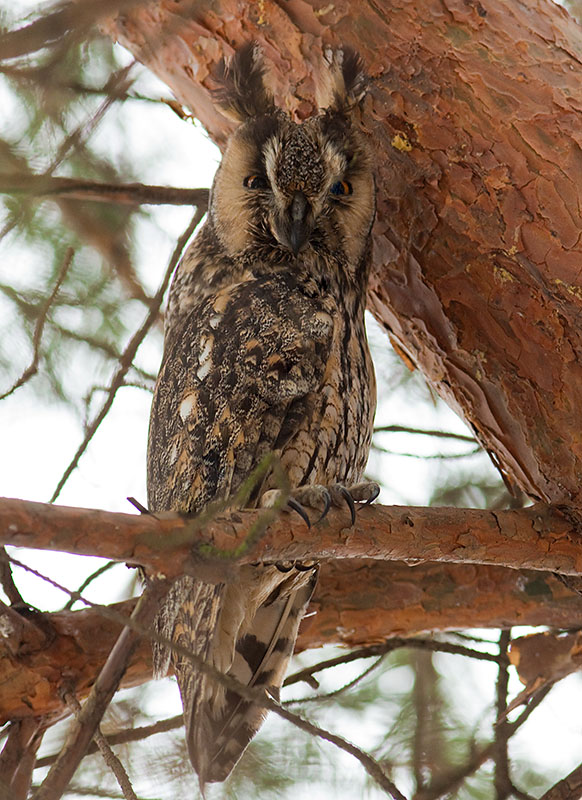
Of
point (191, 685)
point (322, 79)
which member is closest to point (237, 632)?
point (191, 685)

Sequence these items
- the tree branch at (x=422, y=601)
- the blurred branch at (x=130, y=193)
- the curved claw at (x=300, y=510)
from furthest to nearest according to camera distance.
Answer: the tree branch at (x=422, y=601), the blurred branch at (x=130, y=193), the curved claw at (x=300, y=510)

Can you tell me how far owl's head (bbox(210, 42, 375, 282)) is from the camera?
5.87 ft

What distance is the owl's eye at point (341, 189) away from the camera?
1863 mm

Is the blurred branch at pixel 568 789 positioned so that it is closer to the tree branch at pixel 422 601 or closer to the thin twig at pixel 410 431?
the tree branch at pixel 422 601

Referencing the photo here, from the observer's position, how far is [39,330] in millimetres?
1781

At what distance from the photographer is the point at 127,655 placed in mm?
1135

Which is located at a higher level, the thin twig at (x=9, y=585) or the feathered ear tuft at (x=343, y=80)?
the feathered ear tuft at (x=343, y=80)

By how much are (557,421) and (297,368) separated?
569 mm

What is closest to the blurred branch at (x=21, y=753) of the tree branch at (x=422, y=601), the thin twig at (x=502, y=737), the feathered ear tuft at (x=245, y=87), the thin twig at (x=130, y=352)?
the thin twig at (x=130, y=352)

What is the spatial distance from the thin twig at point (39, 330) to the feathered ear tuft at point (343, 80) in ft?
2.18

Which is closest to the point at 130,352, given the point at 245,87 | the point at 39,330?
the point at 39,330

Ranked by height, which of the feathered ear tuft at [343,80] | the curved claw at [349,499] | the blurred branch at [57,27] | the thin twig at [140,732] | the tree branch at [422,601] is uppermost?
the feathered ear tuft at [343,80]

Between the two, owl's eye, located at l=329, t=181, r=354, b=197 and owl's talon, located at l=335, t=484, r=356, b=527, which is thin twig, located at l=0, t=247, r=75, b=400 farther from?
owl's talon, located at l=335, t=484, r=356, b=527

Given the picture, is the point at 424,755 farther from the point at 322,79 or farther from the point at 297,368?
the point at 322,79
